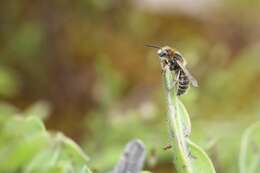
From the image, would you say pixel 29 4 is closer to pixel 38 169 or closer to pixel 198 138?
pixel 198 138

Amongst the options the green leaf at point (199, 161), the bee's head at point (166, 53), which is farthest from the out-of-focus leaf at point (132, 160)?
the bee's head at point (166, 53)

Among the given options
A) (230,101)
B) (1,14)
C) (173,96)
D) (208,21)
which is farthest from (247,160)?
(208,21)

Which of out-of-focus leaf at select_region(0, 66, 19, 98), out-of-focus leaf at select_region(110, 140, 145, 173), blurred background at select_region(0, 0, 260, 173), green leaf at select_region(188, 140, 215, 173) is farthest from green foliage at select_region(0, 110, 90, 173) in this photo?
out-of-focus leaf at select_region(0, 66, 19, 98)

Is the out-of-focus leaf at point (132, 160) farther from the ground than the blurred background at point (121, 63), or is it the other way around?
the blurred background at point (121, 63)

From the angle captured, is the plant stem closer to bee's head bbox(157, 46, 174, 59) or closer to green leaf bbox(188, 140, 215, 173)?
green leaf bbox(188, 140, 215, 173)

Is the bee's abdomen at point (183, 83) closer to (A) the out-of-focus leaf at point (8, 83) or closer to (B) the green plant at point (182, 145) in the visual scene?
(B) the green plant at point (182, 145)

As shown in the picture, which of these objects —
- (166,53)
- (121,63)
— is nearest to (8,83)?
(121,63)

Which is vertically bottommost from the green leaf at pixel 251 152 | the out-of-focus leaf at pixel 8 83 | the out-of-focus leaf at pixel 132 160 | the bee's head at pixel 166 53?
the out-of-focus leaf at pixel 132 160
